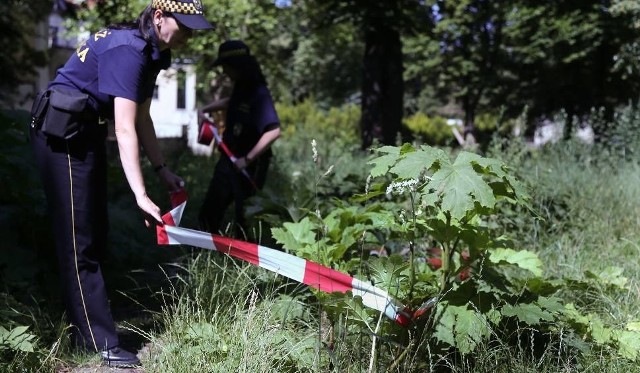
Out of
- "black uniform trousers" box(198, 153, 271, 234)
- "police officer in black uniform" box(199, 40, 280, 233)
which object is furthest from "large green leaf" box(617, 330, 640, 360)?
"black uniform trousers" box(198, 153, 271, 234)

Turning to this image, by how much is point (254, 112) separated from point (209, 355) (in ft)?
7.81

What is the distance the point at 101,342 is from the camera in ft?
11.2

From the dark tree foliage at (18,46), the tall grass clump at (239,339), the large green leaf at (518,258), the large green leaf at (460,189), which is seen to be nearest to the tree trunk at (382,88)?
the dark tree foliage at (18,46)

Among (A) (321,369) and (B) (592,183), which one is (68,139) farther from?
(B) (592,183)

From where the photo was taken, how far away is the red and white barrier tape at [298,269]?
300 cm

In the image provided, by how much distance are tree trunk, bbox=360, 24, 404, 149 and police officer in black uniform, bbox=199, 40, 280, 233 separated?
6.69 meters

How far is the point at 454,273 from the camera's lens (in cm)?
318

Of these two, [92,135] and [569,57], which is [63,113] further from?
[569,57]

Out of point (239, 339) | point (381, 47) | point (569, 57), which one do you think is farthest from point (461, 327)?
point (569, 57)

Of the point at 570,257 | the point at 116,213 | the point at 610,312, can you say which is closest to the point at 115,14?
the point at 116,213

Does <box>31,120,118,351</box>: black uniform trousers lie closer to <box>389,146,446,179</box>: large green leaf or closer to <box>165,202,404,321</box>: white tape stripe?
<box>165,202,404,321</box>: white tape stripe

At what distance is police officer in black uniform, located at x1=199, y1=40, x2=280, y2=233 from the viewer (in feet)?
16.6

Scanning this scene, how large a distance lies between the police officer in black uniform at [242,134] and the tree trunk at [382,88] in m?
6.69

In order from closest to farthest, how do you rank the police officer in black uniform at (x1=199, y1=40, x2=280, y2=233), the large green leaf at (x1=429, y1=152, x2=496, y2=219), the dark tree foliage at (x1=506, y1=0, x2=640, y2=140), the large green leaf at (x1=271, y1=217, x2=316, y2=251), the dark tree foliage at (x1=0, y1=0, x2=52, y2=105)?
the large green leaf at (x1=429, y1=152, x2=496, y2=219) < the large green leaf at (x1=271, y1=217, x2=316, y2=251) < the police officer in black uniform at (x1=199, y1=40, x2=280, y2=233) < the dark tree foliage at (x1=0, y1=0, x2=52, y2=105) < the dark tree foliage at (x1=506, y1=0, x2=640, y2=140)
